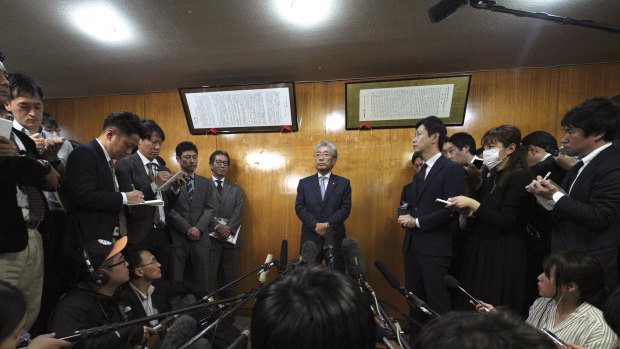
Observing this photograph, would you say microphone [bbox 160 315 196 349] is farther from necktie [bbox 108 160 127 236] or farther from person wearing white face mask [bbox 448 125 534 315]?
person wearing white face mask [bbox 448 125 534 315]

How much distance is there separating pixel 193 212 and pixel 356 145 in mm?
2109

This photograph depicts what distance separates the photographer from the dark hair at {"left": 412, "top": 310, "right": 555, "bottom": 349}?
0.44m

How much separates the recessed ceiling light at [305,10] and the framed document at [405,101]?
1.22 meters

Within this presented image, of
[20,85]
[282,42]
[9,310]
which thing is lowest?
[9,310]

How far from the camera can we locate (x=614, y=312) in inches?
38.4

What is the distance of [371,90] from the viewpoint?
3404 millimetres

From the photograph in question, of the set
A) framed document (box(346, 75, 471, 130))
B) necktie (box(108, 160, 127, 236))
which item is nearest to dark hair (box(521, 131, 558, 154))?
framed document (box(346, 75, 471, 130))

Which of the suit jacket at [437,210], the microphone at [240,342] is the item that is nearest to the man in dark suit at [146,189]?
the microphone at [240,342]

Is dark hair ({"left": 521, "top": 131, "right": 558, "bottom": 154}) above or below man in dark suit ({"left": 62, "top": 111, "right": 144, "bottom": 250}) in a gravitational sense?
above

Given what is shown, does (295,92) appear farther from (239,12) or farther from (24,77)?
(24,77)

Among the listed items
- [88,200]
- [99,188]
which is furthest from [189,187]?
[88,200]

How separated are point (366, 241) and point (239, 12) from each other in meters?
2.80

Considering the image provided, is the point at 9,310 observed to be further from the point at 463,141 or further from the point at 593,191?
the point at 463,141

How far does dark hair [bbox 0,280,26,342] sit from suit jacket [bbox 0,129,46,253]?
54cm
